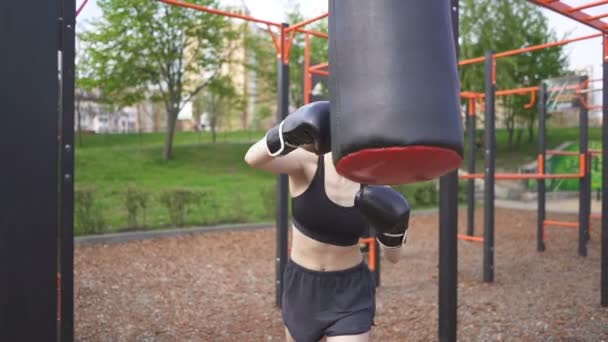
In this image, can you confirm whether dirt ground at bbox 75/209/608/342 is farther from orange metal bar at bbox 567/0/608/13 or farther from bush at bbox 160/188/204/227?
orange metal bar at bbox 567/0/608/13

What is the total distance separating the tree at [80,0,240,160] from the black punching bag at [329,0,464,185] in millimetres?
9766

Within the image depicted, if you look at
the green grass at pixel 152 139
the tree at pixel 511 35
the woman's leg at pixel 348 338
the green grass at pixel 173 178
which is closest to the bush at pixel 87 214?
the green grass at pixel 173 178

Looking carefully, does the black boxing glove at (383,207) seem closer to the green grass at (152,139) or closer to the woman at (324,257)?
the woman at (324,257)

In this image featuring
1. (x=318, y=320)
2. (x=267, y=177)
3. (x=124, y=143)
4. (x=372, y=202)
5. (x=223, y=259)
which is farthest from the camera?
(x=267, y=177)

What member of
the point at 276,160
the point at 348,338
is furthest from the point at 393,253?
the point at 276,160

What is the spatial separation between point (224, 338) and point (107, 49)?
946cm

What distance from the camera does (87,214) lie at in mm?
8234

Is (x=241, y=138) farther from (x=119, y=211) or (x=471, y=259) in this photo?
(x=471, y=259)

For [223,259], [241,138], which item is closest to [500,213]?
[223,259]

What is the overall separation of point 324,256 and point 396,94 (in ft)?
3.47

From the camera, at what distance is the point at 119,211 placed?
9.09 m

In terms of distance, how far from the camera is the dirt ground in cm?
430

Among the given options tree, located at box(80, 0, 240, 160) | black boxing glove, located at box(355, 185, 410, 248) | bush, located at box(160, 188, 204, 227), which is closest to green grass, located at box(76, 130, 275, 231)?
bush, located at box(160, 188, 204, 227)

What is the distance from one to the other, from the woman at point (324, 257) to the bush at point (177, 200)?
741cm
